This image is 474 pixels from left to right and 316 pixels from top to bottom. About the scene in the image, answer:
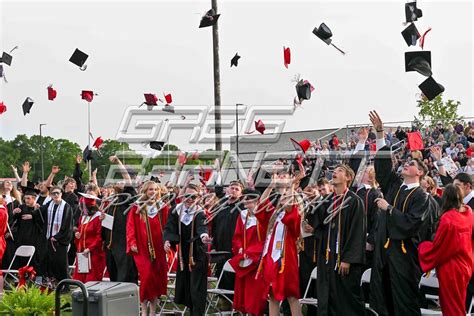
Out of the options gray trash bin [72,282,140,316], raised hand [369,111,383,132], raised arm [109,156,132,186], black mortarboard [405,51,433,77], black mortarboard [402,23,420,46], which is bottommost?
gray trash bin [72,282,140,316]

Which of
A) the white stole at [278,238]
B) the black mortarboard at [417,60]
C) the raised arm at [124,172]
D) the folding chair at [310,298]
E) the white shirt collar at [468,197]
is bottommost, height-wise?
the folding chair at [310,298]

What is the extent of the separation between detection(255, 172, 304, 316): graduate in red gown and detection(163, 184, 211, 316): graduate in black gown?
1215 millimetres

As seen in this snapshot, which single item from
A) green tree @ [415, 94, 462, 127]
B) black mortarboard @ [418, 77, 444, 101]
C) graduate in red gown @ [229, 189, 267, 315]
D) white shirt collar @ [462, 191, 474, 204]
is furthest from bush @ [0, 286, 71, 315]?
green tree @ [415, 94, 462, 127]

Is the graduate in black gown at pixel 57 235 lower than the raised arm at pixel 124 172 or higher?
lower

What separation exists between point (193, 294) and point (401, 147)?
10411mm

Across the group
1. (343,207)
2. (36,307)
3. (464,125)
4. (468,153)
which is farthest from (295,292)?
(464,125)

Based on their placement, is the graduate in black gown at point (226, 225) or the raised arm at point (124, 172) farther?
the raised arm at point (124, 172)

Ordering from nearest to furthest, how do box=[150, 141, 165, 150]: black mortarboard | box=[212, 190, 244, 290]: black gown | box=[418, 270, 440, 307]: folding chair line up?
box=[418, 270, 440, 307]: folding chair, box=[212, 190, 244, 290]: black gown, box=[150, 141, 165, 150]: black mortarboard

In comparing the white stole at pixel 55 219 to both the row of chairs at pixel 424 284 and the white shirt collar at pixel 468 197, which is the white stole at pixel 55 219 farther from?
the white shirt collar at pixel 468 197

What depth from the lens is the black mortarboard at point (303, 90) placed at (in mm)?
13797

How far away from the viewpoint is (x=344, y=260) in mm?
8133

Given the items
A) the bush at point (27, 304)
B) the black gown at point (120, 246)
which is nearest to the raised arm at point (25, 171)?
the black gown at point (120, 246)

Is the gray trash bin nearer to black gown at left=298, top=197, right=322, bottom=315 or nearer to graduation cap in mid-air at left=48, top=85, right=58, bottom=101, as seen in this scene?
black gown at left=298, top=197, right=322, bottom=315

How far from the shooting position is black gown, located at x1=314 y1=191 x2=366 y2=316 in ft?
26.7
